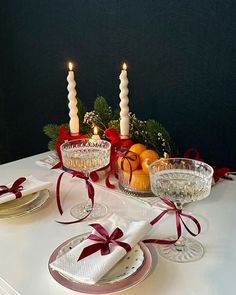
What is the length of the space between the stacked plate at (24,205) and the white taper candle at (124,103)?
0.32 meters

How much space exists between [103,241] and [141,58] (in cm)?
118

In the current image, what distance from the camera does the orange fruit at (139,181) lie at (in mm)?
1135

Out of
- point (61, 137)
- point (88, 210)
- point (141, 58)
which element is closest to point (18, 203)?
point (88, 210)

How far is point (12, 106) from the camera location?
106 inches

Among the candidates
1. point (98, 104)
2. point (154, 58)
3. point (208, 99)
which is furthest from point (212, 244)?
point (154, 58)

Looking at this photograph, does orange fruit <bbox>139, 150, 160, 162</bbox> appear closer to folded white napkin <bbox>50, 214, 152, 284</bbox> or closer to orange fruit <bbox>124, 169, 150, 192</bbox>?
orange fruit <bbox>124, 169, 150, 192</bbox>

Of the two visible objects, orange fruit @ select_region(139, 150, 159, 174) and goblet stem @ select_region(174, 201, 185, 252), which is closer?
goblet stem @ select_region(174, 201, 185, 252)

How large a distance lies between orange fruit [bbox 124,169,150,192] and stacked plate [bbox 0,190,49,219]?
0.86 feet

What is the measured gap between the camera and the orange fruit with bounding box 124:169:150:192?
114 centimetres

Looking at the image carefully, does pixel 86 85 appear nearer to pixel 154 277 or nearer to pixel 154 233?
pixel 154 233

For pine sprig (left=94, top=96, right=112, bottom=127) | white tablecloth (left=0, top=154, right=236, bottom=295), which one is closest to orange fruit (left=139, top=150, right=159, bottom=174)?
white tablecloth (left=0, top=154, right=236, bottom=295)

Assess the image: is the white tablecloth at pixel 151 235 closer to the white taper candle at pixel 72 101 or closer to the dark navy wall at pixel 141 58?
the white taper candle at pixel 72 101

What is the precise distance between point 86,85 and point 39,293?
1529 millimetres

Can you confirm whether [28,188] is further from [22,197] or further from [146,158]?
[146,158]
